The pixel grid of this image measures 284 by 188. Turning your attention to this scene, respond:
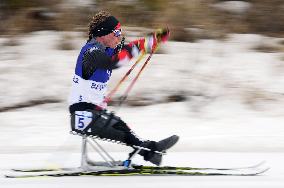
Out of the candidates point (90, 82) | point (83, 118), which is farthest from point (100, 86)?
point (83, 118)

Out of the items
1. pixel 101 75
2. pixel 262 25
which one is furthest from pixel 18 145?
pixel 262 25

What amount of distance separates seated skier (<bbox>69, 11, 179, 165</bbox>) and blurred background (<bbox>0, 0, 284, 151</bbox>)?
1237 mm

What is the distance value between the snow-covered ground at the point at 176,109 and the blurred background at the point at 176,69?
1 centimetres

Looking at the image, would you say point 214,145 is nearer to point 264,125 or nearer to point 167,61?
point 264,125

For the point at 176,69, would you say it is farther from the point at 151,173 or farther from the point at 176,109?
the point at 151,173

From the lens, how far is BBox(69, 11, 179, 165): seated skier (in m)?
4.46

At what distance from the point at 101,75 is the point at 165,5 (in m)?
4.95

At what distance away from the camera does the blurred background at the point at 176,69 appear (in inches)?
259

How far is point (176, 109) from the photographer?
7086 millimetres

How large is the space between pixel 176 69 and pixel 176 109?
1094mm

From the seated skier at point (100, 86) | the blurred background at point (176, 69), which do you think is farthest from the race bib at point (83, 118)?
the blurred background at point (176, 69)

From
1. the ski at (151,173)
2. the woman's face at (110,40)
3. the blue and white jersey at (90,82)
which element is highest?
the woman's face at (110,40)

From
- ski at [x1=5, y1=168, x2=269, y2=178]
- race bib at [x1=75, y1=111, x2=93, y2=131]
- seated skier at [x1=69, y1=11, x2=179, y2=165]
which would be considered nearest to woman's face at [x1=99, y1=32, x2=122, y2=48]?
seated skier at [x1=69, y1=11, x2=179, y2=165]

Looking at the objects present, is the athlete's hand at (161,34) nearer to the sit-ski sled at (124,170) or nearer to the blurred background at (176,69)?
the sit-ski sled at (124,170)
